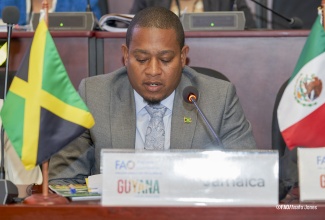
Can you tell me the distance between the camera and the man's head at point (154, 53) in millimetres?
2900

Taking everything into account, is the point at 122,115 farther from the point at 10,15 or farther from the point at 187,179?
the point at 187,179

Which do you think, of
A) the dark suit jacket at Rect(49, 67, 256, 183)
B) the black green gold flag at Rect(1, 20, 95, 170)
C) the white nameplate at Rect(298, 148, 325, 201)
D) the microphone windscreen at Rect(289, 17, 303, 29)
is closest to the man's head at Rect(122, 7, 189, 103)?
the dark suit jacket at Rect(49, 67, 256, 183)

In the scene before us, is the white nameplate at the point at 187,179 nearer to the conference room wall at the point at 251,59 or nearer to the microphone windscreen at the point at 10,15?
the microphone windscreen at the point at 10,15

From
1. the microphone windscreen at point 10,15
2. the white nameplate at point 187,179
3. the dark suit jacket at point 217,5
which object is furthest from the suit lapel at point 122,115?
the dark suit jacket at point 217,5

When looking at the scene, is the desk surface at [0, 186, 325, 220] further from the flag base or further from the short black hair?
the short black hair

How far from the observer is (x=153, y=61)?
290cm

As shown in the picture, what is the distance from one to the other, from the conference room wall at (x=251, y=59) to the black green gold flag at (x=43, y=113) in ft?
5.70

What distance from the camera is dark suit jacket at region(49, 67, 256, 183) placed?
299 centimetres

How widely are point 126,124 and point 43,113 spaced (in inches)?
35.8

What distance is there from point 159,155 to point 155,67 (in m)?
0.99

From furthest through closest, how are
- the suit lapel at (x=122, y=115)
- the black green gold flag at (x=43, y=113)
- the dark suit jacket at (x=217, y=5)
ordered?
the dark suit jacket at (x=217, y=5) → the suit lapel at (x=122, y=115) → the black green gold flag at (x=43, y=113)

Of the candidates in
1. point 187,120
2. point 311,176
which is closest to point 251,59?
point 187,120

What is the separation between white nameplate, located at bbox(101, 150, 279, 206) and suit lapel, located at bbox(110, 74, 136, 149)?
1.04m

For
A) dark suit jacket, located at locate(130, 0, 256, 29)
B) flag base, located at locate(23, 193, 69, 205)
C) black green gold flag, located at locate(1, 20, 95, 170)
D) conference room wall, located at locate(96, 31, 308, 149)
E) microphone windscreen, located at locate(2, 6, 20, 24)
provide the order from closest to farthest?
flag base, located at locate(23, 193, 69, 205)
black green gold flag, located at locate(1, 20, 95, 170)
microphone windscreen, located at locate(2, 6, 20, 24)
conference room wall, located at locate(96, 31, 308, 149)
dark suit jacket, located at locate(130, 0, 256, 29)
